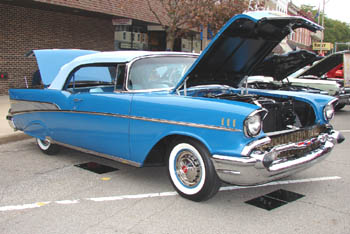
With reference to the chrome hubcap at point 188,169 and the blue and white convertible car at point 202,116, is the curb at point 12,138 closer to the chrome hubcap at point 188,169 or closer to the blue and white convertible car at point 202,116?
the blue and white convertible car at point 202,116

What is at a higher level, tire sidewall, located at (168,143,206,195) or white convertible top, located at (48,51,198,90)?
white convertible top, located at (48,51,198,90)

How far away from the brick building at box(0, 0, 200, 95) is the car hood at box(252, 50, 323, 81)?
810cm

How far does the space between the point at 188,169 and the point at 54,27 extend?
44.4ft

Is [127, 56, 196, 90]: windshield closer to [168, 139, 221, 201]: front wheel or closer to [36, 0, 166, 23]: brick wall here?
[168, 139, 221, 201]: front wheel

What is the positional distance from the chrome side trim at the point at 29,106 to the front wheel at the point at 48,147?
1.90 feet

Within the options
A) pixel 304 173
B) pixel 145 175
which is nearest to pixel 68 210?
pixel 145 175

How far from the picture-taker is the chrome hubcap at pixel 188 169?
3791 mm

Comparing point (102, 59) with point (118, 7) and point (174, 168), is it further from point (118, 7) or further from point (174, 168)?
point (118, 7)

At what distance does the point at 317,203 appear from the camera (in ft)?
12.7

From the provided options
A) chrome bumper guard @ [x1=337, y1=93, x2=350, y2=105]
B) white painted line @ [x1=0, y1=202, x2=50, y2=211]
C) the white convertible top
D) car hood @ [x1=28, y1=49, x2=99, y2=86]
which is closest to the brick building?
car hood @ [x1=28, y1=49, x2=99, y2=86]

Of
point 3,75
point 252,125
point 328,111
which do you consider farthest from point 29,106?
point 3,75

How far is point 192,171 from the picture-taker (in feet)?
12.5

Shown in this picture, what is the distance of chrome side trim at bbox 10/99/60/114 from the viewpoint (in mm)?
5310

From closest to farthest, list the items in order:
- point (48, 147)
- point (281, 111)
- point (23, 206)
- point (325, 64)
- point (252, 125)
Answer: point (252, 125) → point (23, 206) → point (281, 111) → point (48, 147) → point (325, 64)
